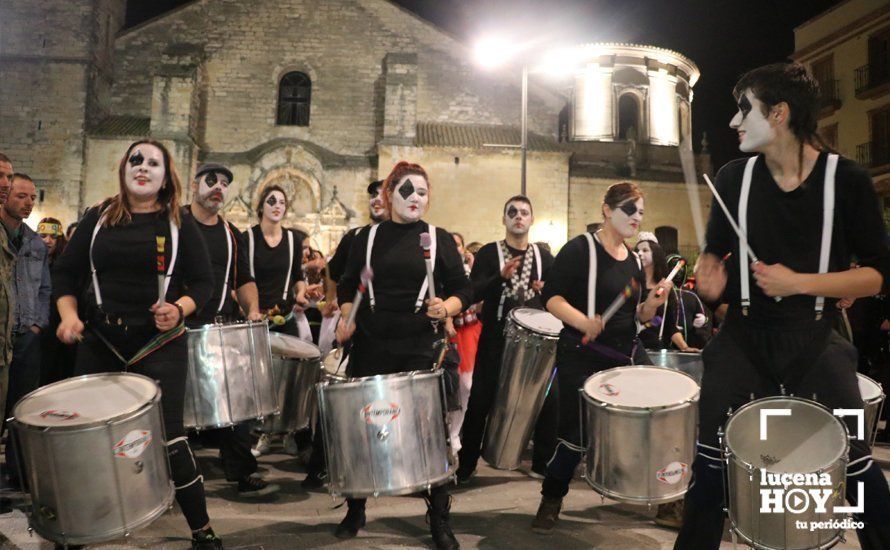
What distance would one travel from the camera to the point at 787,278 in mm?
2330

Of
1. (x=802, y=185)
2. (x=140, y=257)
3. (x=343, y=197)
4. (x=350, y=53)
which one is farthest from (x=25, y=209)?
(x=350, y=53)

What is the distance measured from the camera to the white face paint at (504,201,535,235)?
5727 mm

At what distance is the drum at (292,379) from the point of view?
529 centimetres

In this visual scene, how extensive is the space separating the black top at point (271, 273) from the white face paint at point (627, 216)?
3.08 meters

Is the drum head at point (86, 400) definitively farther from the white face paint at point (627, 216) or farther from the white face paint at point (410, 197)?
the white face paint at point (627, 216)

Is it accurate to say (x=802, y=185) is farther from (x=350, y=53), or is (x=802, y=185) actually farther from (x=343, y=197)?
(x=350, y=53)

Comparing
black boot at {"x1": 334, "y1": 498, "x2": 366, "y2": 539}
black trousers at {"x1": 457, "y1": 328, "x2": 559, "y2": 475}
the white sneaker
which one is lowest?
the white sneaker

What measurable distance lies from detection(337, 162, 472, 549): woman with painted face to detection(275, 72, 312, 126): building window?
76.8 feet

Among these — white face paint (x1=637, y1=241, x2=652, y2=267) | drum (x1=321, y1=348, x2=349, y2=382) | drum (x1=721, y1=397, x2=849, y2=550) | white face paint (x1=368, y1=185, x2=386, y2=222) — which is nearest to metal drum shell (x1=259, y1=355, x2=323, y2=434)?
drum (x1=321, y1=348, x2=349, y2=382)

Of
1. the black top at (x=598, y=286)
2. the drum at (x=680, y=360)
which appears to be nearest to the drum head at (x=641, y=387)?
the black top at (x=598, y=286)

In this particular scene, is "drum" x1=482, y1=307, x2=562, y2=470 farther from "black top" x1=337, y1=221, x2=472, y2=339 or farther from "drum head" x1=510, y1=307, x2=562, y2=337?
"black top" x1=337, y1=221, x2=472, y2=339

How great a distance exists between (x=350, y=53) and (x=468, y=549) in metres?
25.0

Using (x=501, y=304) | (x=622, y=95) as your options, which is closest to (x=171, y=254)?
(x=501, y=304)

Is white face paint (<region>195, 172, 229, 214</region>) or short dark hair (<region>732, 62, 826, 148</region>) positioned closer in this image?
short dark hair (<region>732, 62, 826, 148</region>)
